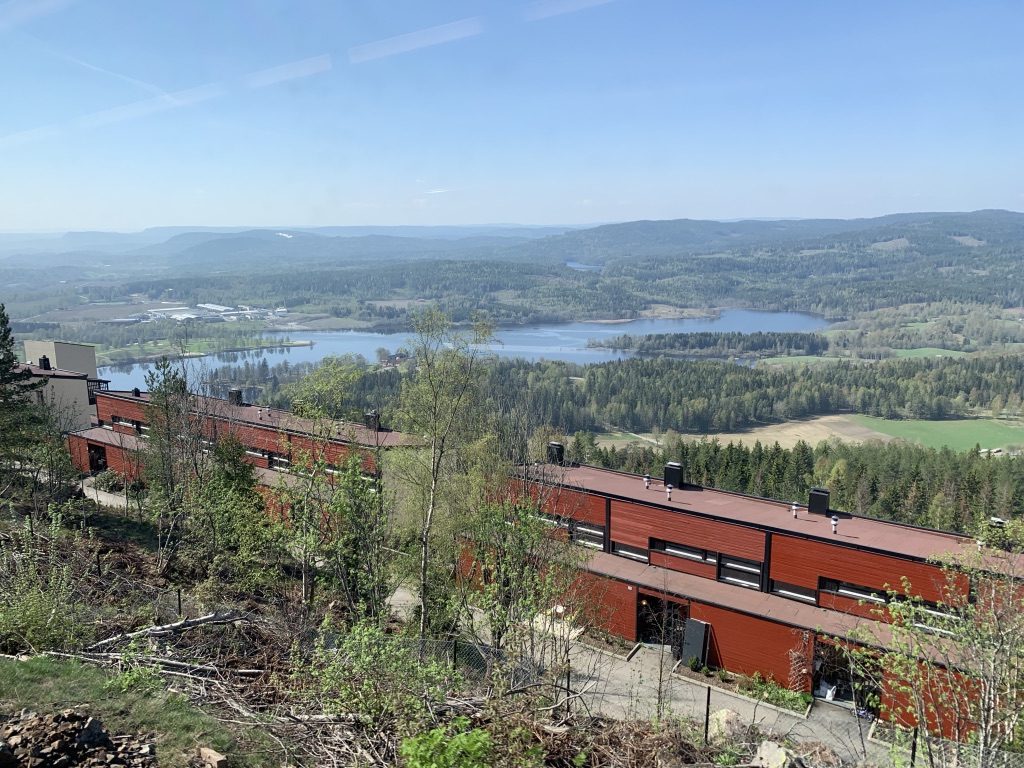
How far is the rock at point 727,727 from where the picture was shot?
878 cm

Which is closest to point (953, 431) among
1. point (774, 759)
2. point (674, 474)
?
point (674, 474)

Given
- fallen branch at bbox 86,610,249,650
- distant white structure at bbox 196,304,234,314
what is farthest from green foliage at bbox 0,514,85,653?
distant white structure at bbox 196,304,234,314

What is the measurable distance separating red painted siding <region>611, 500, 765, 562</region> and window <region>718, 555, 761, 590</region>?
0.27 m

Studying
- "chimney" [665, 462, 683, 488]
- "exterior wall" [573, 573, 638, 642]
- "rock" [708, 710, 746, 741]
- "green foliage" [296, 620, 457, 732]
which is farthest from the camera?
"chimney" [665, 462, 683, 488]

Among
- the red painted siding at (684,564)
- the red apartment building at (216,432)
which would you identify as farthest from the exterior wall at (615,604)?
the red apartment building at (216,432)

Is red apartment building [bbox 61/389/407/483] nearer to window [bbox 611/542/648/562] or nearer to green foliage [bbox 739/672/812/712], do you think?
window [bbox 611/542/648/562]

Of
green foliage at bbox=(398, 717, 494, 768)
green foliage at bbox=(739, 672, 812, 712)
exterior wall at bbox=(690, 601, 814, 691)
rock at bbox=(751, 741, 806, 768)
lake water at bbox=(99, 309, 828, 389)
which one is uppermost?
green foliage at bbox=(398, 717, 494, 768)

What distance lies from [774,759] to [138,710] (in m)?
6.45

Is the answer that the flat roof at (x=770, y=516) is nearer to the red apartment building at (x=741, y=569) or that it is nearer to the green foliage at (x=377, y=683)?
the red apartment building at (x=741, y=569)

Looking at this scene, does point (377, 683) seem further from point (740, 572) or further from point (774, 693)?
point (740, 572)

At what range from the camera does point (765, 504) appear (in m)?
19.1

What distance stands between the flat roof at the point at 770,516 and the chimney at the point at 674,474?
233 mm

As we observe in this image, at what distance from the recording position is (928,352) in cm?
12988

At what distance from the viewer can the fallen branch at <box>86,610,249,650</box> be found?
848 cm
